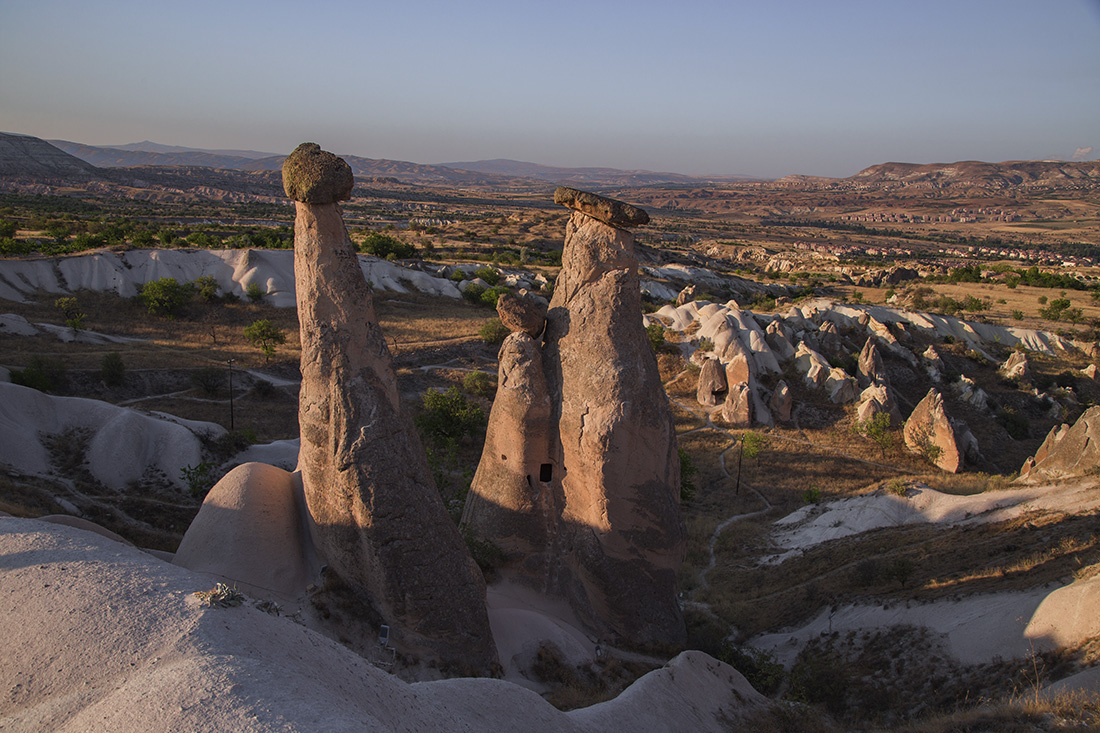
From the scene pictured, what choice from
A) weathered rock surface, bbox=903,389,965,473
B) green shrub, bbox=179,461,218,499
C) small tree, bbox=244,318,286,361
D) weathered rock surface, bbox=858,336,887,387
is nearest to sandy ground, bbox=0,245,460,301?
small tree, bbox=244,318,286,361

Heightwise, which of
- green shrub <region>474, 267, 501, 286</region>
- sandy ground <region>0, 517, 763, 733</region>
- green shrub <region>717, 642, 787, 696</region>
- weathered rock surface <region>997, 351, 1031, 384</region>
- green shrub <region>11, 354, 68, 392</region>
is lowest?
green shrub <region>717, 642, 787, 696</region>

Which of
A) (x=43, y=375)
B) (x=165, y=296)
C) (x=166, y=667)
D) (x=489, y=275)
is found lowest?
(x=43, y=375)

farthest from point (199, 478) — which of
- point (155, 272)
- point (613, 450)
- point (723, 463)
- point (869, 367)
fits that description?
point (155, 272)

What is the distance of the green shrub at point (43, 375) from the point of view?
20281 mm

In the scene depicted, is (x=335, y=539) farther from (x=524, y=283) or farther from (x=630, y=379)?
(x=524, y=283)

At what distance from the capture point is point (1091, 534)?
1124cm

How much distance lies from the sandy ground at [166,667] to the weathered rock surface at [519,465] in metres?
4.64

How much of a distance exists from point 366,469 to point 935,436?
22.6 meters

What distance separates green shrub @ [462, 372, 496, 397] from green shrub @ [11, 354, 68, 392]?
15.1m

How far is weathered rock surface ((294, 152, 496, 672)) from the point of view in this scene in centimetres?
850

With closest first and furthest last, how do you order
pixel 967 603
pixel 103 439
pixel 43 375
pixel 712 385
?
pixel 967 603, pixel 103 439, pixel 43 375, pixel 712 385

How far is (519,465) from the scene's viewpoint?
11320 mm

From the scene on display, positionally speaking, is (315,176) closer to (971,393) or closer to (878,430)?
(878,430)

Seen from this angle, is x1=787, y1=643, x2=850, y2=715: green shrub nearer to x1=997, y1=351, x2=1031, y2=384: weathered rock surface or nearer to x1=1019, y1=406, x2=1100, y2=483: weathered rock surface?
x1=1019, y1=406, x2=1100, y2=483: weathered rock surface
